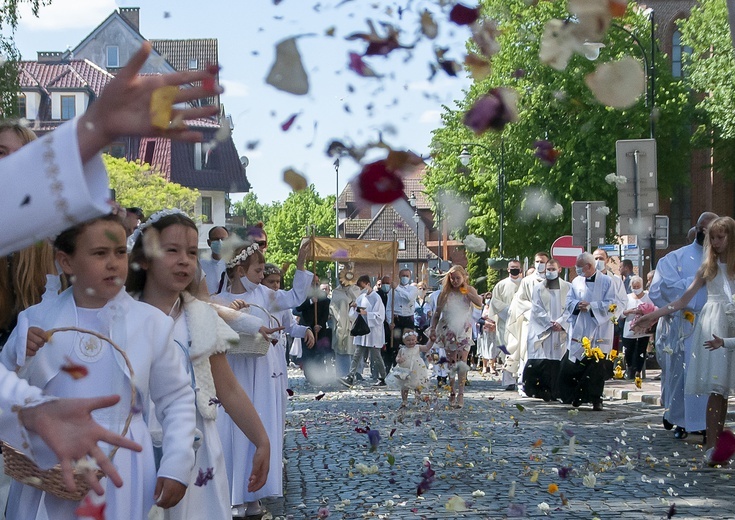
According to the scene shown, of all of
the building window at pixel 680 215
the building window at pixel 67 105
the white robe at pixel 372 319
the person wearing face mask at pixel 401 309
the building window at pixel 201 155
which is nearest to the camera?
the building window at pixel 201 155

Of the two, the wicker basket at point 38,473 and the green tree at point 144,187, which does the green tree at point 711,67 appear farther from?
the wicker basket at point 38,473

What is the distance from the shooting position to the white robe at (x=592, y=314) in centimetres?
1730

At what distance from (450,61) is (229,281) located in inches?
246

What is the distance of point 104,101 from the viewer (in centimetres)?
179

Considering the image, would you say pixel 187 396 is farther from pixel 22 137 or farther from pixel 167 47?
pixel 167 47

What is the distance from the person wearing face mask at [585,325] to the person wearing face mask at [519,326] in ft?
9.00

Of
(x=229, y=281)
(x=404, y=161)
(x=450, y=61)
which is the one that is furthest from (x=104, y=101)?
(x=229, y=281)

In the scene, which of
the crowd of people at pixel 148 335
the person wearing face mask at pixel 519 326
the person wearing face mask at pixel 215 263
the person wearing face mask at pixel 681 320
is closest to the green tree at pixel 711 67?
the person wearing face mask at pixel 519 326

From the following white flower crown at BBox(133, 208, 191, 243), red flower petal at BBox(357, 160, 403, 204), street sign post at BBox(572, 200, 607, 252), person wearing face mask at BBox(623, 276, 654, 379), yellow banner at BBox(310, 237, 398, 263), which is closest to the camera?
red flower petal at BBox(357, 160, 403, 204)

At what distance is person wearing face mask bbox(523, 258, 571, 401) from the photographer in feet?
59.8

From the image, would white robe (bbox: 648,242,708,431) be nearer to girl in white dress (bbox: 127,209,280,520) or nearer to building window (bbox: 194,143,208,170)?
building window (bbox: 194,143,208,170)

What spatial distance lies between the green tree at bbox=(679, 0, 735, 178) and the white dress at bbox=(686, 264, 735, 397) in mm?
34545

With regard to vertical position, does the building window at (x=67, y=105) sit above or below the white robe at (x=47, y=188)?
above

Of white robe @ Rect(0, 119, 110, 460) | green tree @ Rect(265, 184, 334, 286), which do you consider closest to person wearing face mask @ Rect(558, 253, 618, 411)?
white robe @ Rect(0, 119, 110, 460)
